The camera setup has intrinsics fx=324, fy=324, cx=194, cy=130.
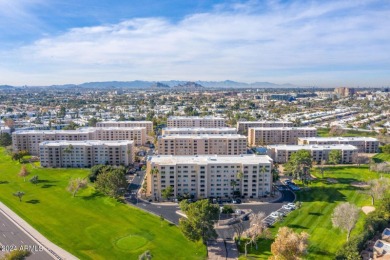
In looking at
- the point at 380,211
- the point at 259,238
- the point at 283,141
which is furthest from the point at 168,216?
the point at 283,141

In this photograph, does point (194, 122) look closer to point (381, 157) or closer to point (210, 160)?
point (210, 160)

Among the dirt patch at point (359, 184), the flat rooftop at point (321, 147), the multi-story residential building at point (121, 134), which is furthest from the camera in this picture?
the multi-story residential building at point (121, 134)

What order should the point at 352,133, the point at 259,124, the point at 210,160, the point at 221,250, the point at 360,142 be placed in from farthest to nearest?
1. the point at 352,133
2. the point at 259,124
3. the point at 360,142
4. the point at 210,160
5. the point at 221,250

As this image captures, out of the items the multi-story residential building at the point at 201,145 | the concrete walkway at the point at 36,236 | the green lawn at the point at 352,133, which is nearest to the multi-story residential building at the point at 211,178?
the concrete walkway at the point at 36,236

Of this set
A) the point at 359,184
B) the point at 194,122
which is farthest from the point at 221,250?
the point at 194,122

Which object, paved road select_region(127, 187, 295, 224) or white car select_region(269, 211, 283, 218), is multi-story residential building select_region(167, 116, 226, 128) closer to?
paved road select_region(127, 187, 295, 224)

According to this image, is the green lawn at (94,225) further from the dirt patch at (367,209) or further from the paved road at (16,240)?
the dirt patch at (367,209)

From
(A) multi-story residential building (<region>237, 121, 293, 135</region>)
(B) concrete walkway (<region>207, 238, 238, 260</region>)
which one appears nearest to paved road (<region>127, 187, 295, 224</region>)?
(B) concrete walkway (<region>207, 238, 238, 260</region>)
